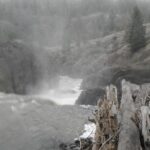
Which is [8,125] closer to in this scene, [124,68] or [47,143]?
[47,143]

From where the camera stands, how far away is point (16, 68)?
55.1 m

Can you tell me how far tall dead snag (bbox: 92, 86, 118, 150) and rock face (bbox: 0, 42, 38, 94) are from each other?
37429mm

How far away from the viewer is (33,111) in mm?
33469

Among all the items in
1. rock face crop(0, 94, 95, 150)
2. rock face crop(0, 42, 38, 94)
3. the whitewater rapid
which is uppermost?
rock face crop(0, 42, 38, 94)

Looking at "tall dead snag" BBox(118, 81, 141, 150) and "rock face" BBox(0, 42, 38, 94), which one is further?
"rock face" BBox(0, 42, 38, 94)

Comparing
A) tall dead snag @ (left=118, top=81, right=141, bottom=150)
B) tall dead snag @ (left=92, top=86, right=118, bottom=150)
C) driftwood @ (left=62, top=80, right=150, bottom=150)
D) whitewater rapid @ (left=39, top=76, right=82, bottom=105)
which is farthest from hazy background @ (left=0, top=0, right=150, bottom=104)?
tall dead snag @ (left=118, top=81, right=141, bottom=150)

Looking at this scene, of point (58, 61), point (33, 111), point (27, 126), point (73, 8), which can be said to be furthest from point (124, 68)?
point (73, 8)

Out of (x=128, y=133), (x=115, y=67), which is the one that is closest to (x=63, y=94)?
(x=115, y=67)

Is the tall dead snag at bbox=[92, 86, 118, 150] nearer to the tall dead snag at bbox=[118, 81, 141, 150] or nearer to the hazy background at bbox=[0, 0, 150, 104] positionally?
the tall dead snag at bbox=[118, 81, 141, 150]

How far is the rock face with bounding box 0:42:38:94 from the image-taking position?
52.2m

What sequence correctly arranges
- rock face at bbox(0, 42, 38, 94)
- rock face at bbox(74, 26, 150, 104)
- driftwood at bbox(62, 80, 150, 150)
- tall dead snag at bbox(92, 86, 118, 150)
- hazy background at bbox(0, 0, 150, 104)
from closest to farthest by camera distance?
driftwood at bbox(62, 80, 150, 150) → tall dead snag at bbox(92, 86, 118, 150) → rock face at bbox(74, 26, 150, 104) → rock face at bbox(0, 42, 38, 94) → hazy background at bbox(0, 0, 150, 104)

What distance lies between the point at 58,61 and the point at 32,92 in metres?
34.1

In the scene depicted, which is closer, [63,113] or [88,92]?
[63,113]

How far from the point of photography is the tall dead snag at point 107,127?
1038 centimetres
